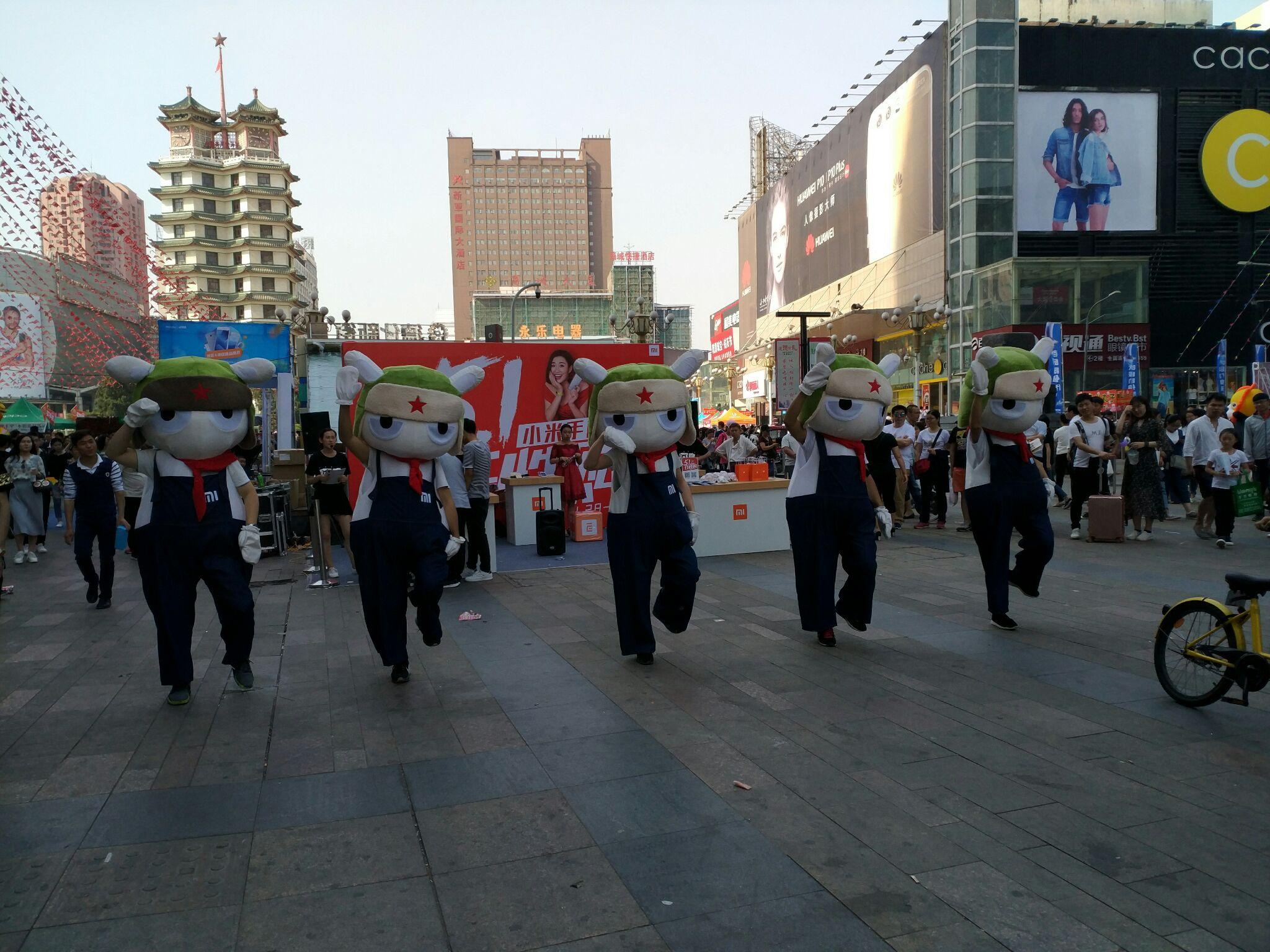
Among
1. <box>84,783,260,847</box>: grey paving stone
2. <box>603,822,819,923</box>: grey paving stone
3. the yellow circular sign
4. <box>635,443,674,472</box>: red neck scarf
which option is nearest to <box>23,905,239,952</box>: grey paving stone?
<box>84,783,260,847</box>: grey paving stone

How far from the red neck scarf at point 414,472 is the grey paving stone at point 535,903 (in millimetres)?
2999

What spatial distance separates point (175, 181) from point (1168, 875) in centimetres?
8238

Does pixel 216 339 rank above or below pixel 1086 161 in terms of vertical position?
below

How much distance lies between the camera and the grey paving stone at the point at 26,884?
3.11 m

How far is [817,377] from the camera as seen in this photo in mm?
6660

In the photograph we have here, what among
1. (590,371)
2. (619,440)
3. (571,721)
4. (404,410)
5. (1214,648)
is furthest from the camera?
(590,371)

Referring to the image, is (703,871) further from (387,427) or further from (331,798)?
(387,427)

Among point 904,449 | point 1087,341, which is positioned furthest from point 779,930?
point 1087,341

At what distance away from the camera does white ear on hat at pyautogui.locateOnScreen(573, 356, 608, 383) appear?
6.48m

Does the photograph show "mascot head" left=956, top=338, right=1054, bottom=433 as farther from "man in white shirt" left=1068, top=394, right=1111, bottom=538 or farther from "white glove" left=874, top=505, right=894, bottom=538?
"man in white shirt" left=1068, top=394, right=1111, bottom=538

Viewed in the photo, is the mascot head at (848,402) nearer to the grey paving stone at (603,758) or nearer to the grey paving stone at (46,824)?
the grey paving stone at (603,758)

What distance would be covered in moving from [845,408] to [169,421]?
14.2 feet

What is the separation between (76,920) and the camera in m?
3.09

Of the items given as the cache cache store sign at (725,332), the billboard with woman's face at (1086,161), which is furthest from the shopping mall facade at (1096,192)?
the cache cache store sign at (725,332)
